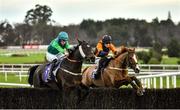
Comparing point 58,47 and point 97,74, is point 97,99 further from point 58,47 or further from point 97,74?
point 97,74

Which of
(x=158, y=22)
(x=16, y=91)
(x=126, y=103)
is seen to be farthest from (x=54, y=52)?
(x=158, y=22)

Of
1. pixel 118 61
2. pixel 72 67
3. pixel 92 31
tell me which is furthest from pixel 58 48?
pixel 92 31

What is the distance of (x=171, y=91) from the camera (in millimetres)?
9711

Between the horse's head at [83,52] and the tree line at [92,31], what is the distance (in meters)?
63.9

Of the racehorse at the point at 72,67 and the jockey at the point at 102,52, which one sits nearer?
the racehorse at the point at 72,67

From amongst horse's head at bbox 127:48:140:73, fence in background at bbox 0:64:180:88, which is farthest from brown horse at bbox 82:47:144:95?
fence in background at bbox 0:64:180:88

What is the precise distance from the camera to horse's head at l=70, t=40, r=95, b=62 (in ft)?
33.9

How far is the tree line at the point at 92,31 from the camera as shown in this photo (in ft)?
279

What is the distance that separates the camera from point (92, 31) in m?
99.5

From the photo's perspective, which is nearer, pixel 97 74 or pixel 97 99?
pixel 97 99

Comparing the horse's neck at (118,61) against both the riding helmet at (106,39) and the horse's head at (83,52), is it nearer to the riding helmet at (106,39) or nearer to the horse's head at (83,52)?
the riding helmet at (106,39)

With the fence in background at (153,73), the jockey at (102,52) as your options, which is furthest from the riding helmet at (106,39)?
the fence in background at (153,73)

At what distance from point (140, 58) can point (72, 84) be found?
2667 cm

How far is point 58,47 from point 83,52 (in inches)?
37.3
